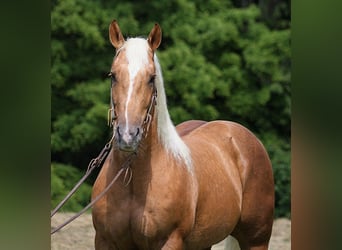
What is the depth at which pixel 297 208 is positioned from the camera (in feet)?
4.36

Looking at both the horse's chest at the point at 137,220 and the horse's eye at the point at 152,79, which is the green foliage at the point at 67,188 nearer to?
the horse's chest at the point at 137,220

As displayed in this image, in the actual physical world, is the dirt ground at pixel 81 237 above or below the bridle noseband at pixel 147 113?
below

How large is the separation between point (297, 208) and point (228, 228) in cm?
272

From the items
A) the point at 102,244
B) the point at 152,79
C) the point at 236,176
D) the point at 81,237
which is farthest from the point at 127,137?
the point at 81,237

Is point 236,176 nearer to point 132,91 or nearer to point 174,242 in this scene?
point 174,242

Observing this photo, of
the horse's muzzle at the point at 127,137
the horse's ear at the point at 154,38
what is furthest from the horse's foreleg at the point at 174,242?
the horse's ear at the point at 154,38

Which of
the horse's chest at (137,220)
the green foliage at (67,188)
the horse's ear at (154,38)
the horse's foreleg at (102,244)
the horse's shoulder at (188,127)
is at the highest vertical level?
the horse's ear at (154,38)

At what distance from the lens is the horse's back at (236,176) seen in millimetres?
3926

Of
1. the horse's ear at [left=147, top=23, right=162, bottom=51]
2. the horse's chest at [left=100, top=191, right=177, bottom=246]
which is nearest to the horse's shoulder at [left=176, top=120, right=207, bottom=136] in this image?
Answer: the horse's ear at [left=147, top=23, right=162, bottom=51]

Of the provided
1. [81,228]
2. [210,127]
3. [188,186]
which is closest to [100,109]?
[81,228]

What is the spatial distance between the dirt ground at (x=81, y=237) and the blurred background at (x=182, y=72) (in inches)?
46.8

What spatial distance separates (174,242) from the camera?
3.33 metres

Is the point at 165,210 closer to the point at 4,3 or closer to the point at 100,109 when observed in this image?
the point at 4,3

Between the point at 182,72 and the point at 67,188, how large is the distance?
2.35m
